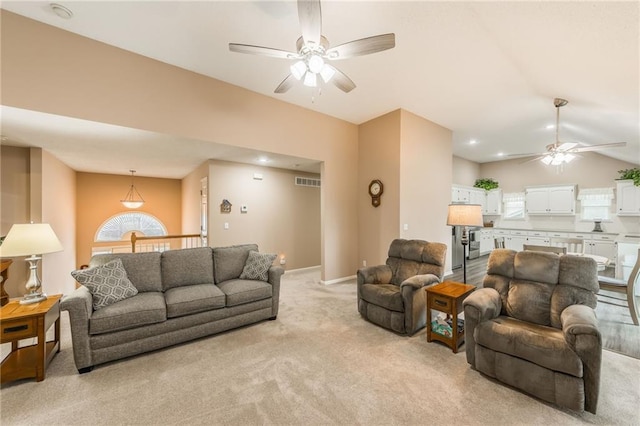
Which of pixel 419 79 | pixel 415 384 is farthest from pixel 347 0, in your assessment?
pixel 415 384

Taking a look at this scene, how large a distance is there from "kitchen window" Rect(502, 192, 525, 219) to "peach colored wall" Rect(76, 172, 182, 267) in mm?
10748

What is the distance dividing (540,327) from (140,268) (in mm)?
4260

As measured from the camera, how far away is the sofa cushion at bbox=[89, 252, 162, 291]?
297 centimetres

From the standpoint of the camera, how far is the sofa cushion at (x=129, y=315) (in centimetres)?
230

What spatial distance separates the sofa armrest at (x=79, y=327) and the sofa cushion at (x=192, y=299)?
2.12 feet

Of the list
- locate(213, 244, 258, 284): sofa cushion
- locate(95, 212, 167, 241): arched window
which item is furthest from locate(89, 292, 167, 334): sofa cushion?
locate(95, 212, 167, 241): arched window

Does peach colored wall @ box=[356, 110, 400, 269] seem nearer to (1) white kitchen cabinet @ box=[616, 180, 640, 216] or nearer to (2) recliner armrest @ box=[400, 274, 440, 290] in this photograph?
(2) recliner armrest @ box=[400, 274, 440, 290]

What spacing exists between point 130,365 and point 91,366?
0.31 meters

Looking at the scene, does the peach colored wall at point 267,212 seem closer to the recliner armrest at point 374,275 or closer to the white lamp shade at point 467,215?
the recliner armrest at point 374,275

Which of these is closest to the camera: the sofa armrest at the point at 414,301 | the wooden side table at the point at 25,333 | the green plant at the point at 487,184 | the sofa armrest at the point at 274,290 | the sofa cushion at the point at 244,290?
the wooden side table at the point at 25,333

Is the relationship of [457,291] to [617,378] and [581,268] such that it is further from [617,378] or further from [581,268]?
[617,378]

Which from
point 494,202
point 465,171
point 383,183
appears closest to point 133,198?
point 383,183

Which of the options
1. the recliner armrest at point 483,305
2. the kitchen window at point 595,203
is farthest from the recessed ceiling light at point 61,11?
the kitchen window at point 595,203

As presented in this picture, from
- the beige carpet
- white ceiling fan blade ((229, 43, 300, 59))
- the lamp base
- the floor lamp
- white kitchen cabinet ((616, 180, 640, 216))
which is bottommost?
the beige carpet
